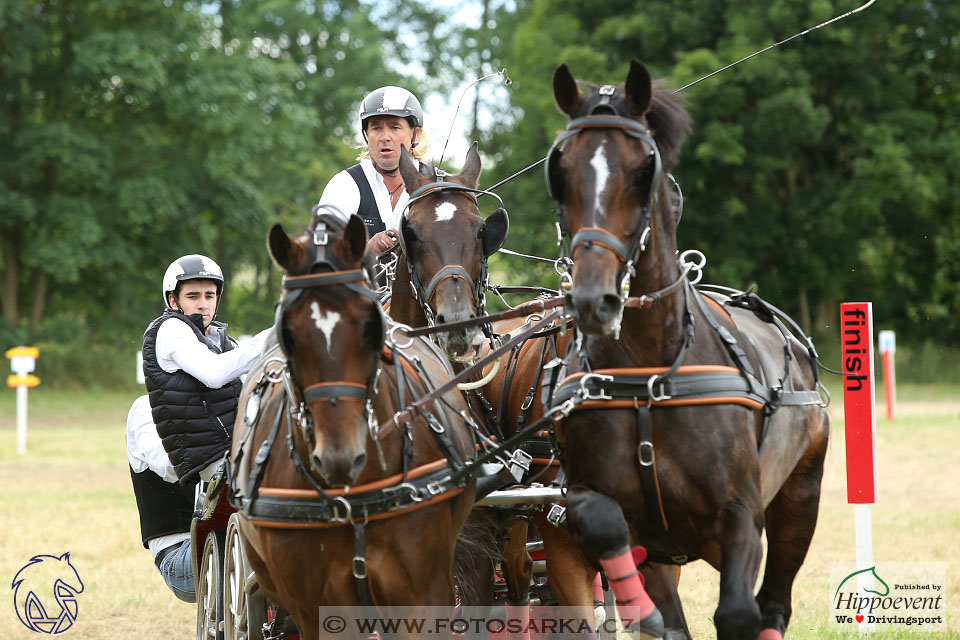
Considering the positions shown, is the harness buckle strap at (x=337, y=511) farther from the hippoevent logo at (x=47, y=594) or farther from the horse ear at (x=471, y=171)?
the hippoevent logo at (x=47, y=594)

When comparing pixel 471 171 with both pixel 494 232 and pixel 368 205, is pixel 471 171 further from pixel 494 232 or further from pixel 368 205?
pixel 368 205

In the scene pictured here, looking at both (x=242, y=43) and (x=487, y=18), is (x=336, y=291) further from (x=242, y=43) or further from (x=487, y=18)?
(x=487, y=18)

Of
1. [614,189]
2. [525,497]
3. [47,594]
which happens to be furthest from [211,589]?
[47,594]

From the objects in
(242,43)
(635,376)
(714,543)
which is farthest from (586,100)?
(242,43)

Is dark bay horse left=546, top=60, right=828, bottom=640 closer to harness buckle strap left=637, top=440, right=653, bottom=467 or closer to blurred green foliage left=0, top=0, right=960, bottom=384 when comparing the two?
harness buckle strap left=637, top=440, right=653, bottom=467

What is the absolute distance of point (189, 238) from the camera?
3058 centimetres

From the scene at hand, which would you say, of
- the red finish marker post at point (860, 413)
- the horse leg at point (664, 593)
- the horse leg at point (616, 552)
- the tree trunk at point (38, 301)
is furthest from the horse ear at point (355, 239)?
the tree trunk at point (38, 301)

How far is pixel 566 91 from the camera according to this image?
3.96 metres

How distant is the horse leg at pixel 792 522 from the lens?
5000 mm

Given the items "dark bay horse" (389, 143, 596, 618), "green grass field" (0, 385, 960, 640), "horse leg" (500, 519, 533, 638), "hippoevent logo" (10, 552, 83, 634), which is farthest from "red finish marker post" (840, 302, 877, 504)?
"hippoevent logo" (10, 552, 83, 634)

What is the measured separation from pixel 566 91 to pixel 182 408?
2.50 metres

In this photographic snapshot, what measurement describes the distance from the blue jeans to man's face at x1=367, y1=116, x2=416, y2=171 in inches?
89.0

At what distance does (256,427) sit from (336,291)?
3.20 ft

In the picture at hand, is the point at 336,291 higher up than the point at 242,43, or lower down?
lower down
